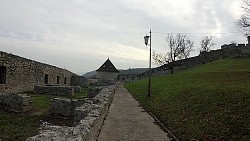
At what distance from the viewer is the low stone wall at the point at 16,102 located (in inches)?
481

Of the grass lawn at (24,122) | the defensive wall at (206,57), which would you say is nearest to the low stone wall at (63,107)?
the grass lawn at (24,122)

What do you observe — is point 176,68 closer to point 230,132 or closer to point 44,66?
point 44,66

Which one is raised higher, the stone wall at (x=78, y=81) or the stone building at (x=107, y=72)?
the stone building at (x=107, y=72)

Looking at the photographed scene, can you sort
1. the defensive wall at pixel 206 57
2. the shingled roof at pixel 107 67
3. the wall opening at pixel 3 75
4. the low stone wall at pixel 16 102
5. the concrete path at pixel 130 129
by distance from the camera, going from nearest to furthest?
the concrete path at pixel 130 129 < the low stone wall at pixel 16 102 < the wall opening at pixel 3 75 < the defensive wall at pixel 206 57 < the shingled roof at pixel 107 67

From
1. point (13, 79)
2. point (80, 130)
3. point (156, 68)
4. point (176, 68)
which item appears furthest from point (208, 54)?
point (80, 130)

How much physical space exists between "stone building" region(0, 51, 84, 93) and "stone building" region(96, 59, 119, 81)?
122ft

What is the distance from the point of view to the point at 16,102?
1243 centimetres

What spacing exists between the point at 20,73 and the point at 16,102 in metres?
6.96

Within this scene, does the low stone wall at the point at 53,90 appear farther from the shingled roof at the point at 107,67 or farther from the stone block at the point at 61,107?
the shingled roof at the point at 107,67

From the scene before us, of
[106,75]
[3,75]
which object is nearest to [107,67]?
[106,75]

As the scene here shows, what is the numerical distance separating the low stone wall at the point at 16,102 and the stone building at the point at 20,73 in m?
3.82

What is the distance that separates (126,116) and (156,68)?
51.7 meters

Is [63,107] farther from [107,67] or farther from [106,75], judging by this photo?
[107,67]

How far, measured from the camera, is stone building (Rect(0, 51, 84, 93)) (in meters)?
16.6
